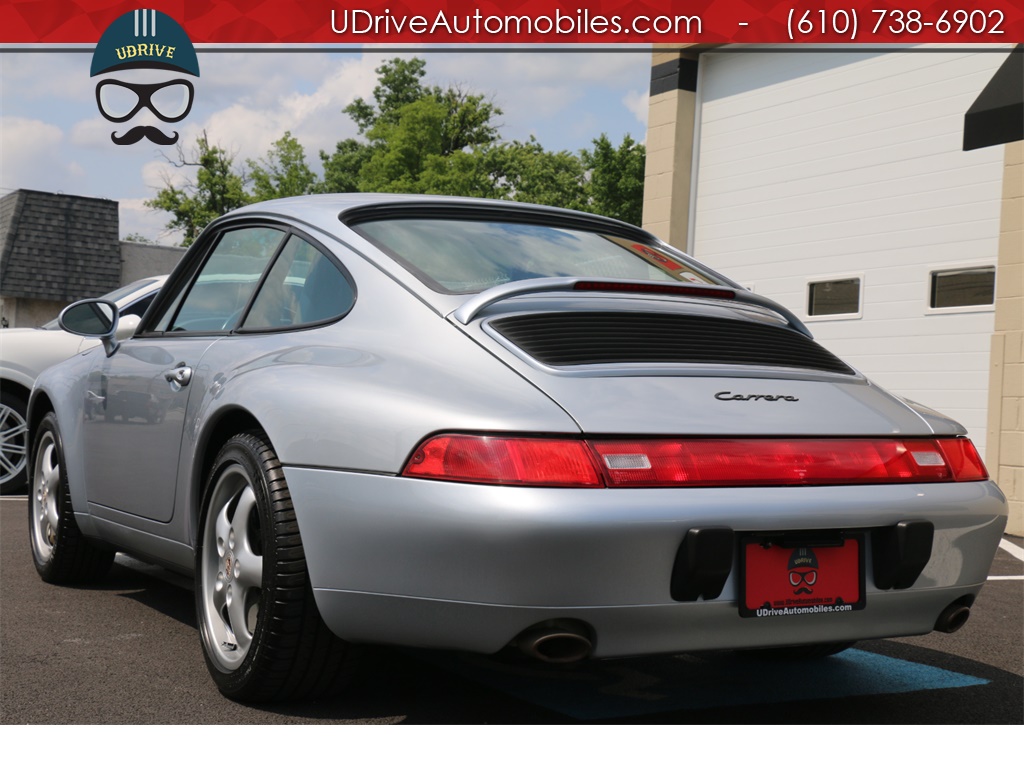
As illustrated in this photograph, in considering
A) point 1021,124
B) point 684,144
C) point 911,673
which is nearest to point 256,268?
point 911,673

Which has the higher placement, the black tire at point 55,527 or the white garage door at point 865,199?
the white garage door at point 865,199

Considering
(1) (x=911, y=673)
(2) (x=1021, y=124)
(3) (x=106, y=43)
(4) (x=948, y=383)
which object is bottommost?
(1) (x=911, y=673)

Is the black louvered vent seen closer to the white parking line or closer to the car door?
the car door

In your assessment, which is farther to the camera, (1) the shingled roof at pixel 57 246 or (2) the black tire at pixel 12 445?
(1) the shingled roof at pixel 57 246

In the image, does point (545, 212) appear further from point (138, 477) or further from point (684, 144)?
point (684, 144)

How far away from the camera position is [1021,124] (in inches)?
357

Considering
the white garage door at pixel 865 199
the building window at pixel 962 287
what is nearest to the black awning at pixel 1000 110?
the white garage door at pixel 865 199

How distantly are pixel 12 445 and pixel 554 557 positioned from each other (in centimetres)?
681

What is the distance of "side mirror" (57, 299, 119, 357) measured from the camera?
4.51 m

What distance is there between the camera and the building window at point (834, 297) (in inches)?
441

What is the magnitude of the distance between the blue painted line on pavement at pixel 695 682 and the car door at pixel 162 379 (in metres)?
1.19

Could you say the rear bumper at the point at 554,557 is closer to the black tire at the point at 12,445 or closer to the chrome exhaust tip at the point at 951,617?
the chrome exhaust tip at the point at 951,617

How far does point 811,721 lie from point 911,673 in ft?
2.64

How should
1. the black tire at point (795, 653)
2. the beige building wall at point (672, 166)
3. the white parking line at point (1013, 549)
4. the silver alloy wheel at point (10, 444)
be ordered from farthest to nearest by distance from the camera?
1. the beige building wall at point (672, 166)
2. the silver alloy wheel at point (10, 444)
3. the white parking line at point (1013, 549)
4. the black tire at point (795, 653)
